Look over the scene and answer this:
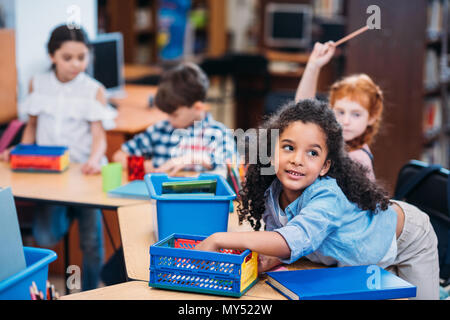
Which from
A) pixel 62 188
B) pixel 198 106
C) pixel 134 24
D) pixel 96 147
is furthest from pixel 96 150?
pixel 134 24

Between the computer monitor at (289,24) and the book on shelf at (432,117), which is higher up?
the computer monitor at (289,24)

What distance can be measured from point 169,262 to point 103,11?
5351mm

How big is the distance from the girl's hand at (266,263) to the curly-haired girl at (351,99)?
30.2 inches

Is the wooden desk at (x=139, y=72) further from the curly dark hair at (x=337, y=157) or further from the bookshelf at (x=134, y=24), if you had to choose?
the curly dark hair at (x=337, y=157)

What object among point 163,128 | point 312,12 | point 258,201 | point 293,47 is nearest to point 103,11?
point 293,47

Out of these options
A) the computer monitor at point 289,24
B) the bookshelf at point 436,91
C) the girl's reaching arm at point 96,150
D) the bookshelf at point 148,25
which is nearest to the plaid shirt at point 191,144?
the girl's reaching arm at point 96,150

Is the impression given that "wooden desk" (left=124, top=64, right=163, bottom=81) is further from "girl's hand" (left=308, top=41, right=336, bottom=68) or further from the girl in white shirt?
"girl's hand" (left=308, top=41, right=336, bottom=68)

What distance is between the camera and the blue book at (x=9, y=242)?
Result: 1.31m

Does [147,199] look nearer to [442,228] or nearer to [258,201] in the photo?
[258,201]

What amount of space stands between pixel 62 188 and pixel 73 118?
57 centimetres

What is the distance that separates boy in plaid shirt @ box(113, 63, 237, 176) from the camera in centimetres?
255

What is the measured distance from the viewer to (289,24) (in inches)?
300

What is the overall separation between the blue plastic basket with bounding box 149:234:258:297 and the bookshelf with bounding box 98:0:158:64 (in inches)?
189

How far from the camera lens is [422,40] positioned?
421 centimetres
